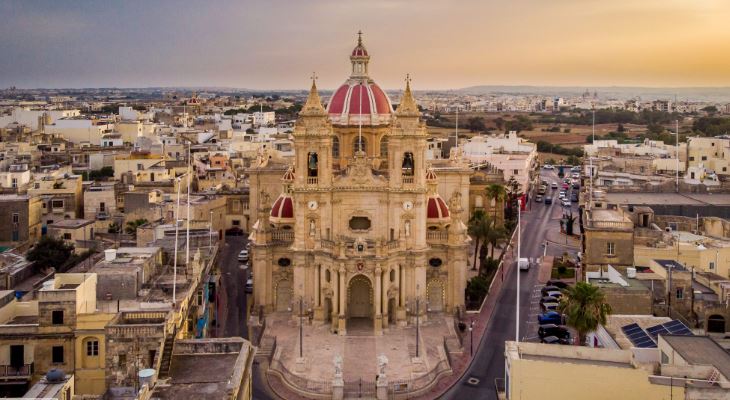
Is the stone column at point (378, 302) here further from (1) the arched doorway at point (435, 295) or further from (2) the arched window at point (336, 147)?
(2) the arched window at point (336, 147)

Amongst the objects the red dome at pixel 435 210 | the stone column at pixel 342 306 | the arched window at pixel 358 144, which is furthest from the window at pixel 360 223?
the arched window at pixel 358 144

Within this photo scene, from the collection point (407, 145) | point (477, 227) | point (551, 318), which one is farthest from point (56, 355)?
point (477, 227)

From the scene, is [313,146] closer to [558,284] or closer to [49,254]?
[49,254]

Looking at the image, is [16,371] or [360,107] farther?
[360,107]

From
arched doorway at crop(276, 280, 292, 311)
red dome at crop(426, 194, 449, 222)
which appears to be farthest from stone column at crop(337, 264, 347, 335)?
red dome at crop(426, 194, 449, 222)

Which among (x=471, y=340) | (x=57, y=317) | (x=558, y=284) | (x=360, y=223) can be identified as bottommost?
(x=471, y=340)

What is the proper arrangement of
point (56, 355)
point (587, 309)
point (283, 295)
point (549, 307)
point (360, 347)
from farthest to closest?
point (549, 307)
point (283, 295)
point (360, 347)
point (587, 309)
point (56, 355)

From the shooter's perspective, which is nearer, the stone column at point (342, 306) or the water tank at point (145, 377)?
the water tank at point (145, 377)
